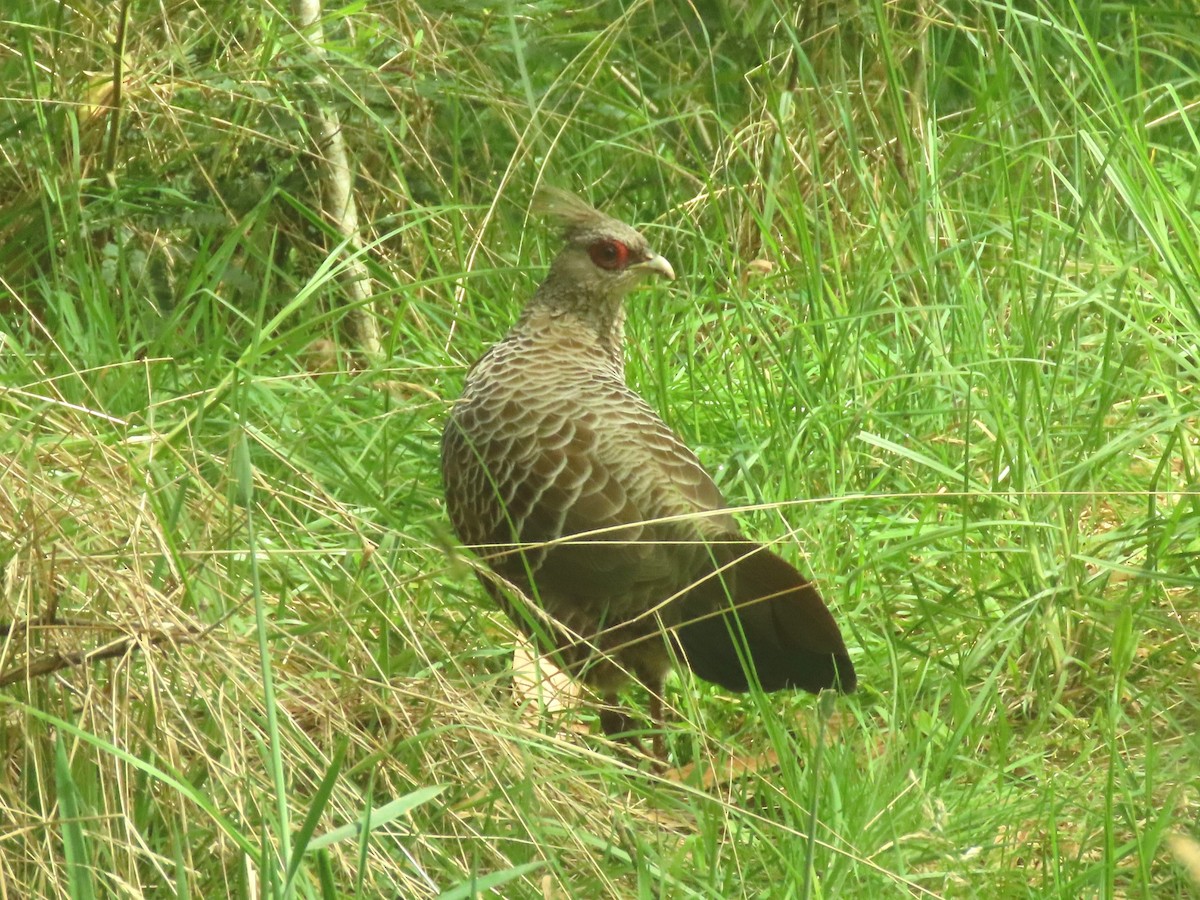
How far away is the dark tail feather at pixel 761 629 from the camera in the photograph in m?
2.86

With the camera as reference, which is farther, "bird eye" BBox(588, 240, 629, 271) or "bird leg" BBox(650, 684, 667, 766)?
"bird eye" BBox(588, 240, 629, 271)

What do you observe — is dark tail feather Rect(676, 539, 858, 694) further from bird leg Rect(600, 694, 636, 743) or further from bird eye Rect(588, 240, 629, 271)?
bird eye Rect(588, 240, 629, 271)

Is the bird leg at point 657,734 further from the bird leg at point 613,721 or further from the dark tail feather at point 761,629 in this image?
the dark tail feather at point 761,629

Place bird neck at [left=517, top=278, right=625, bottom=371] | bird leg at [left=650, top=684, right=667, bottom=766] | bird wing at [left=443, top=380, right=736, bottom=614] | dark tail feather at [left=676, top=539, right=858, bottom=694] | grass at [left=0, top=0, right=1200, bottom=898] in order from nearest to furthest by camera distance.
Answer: grass at [left=0, top=0, right=1200, bottom=898] < dark tail feather at [left=676, top=539, right=858, bottom=694] < bird wing at [left=443, top=380, right=736, bottom=614] < bird leg at [left=650, top=684, right=667, bottom=766] < bird neck at [left=517, top=278, right=625, bottom=371]

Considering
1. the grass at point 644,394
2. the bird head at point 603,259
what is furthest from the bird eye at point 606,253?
the grass at point 644,394

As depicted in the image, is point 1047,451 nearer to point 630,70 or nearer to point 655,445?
point 655,445

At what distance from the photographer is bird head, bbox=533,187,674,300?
12.7 ft

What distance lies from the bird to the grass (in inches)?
5.2

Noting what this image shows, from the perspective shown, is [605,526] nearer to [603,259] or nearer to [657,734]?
[657,734]

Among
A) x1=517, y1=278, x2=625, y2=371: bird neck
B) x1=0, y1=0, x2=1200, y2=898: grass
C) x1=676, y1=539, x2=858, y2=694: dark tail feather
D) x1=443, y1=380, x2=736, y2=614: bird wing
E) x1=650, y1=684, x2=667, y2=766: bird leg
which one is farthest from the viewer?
x1=517, y1=278, x2=625, y2=371: bird neck

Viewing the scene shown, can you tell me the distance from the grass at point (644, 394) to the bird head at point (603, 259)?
0.19 metres

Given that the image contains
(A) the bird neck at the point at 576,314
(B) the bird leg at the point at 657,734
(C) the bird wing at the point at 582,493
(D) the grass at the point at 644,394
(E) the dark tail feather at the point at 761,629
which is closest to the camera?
(D) the grass at the point at 644,394

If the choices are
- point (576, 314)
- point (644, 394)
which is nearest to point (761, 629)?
point (576, 314)

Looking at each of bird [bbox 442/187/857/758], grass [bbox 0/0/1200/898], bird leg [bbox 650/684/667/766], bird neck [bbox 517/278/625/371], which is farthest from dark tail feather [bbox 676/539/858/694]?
bird neck [bbox 517/278/625/371]
